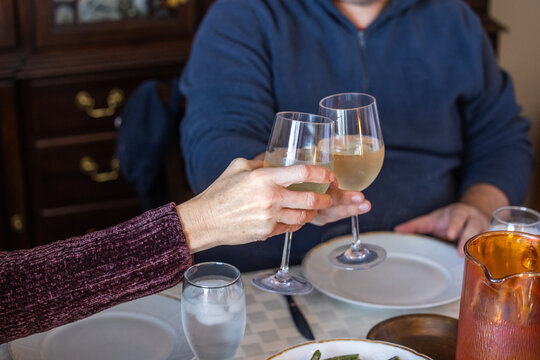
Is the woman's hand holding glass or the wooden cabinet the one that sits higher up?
the woman's hand holding glass

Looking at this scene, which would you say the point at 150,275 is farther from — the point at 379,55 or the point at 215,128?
the point at 379,55

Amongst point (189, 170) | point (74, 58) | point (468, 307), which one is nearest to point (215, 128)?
point (189, 170)

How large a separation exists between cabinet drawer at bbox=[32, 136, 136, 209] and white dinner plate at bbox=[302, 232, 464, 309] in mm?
1395

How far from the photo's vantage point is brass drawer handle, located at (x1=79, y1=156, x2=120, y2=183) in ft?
7.98

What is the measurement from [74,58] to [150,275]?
1.57 meters

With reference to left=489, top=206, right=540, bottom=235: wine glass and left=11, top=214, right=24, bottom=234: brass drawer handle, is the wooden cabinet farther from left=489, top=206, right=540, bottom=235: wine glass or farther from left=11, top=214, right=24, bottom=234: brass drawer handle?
left=489, top=206, right=540, bottom=235: wine glass

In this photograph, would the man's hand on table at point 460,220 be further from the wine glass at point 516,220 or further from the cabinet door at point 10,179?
the cabinet door at point 10,179

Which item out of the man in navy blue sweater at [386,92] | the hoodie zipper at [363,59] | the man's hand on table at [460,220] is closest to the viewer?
the man's hand on table at [460,220]

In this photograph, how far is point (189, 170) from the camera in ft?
4.93

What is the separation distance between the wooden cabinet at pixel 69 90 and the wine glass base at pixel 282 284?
1439 mm

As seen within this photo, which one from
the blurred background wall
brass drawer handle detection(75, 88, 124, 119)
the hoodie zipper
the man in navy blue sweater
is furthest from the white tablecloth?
the blurred background wall

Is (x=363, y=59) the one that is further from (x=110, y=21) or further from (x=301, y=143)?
(x=110, y=21)

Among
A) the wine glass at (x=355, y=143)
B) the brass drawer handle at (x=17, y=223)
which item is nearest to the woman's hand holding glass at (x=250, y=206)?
the wine glass at (x=355, y=143)

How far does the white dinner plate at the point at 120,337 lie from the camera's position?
0.92 metres
